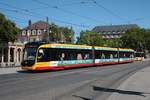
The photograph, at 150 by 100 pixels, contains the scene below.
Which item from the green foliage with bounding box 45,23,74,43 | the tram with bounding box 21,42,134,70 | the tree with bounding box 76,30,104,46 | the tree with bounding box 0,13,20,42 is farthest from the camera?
the tree with bounding box 76,30,104,46

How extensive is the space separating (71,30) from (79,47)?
6524cm

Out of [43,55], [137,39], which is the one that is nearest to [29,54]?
[43,55]

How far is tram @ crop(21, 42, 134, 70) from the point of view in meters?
28.8

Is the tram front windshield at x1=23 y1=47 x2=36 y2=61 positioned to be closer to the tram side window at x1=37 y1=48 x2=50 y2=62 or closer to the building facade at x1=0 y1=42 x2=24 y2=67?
the tram side window at x1=37 y1=48 x2=50 y2=62

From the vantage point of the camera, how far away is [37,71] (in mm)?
31219

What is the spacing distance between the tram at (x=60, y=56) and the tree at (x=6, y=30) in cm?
1860

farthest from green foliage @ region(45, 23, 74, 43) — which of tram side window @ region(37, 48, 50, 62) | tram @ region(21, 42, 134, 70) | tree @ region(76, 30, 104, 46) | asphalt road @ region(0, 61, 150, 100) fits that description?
asphalt road @ region(0, 61, 150, 100)

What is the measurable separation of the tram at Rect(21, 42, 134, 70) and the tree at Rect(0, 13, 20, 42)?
61.0 feet

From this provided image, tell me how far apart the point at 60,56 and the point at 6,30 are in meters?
25.0

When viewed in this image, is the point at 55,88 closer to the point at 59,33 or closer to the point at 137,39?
the point at 59,33

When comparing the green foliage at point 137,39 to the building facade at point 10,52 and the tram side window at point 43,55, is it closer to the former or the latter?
the building facade at point 10,52

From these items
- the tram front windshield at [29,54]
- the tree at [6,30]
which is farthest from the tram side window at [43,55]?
the tree at [6,30]

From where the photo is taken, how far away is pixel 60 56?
32219 millimetres

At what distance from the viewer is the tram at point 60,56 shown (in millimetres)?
28812
